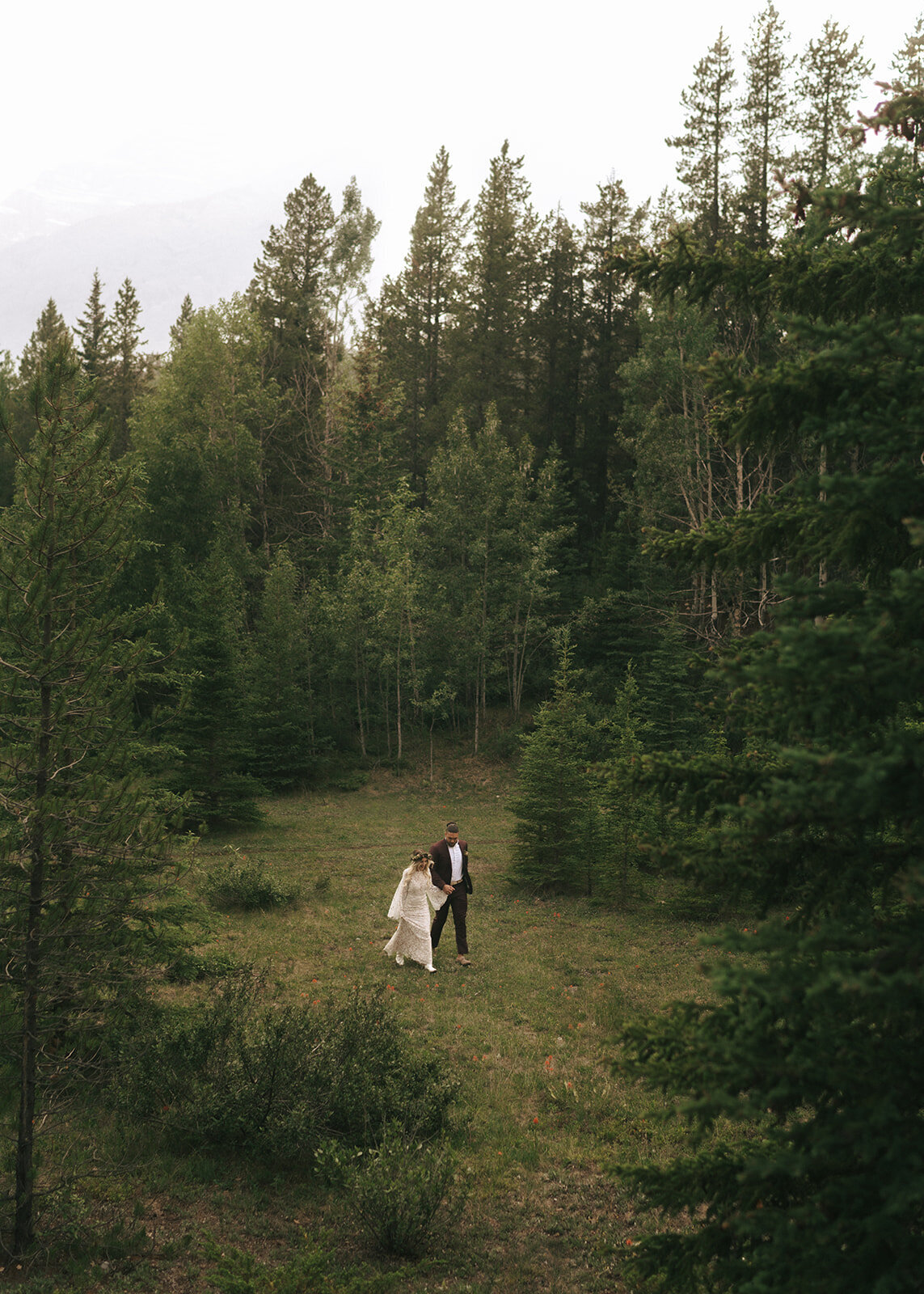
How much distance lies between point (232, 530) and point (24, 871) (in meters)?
33.6

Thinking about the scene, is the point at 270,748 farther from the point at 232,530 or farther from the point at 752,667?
the point at 752,667

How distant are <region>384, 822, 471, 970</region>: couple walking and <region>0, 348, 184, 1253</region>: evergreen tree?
608 centimetres

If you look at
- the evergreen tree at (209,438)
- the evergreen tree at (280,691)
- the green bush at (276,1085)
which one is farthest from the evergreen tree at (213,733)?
the green bush at (276,1085)

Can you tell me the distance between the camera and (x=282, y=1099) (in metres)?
7.05

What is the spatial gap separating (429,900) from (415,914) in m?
0.46

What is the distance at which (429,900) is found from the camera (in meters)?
12.8

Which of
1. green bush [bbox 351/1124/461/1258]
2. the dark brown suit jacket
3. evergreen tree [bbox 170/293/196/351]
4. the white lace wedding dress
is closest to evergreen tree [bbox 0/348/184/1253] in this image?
green bush [bbox 351/1124/461/1258]

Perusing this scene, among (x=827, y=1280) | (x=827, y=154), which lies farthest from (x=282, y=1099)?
(x=827, y=154)

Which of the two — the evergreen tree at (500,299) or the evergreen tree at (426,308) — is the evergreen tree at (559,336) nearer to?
the evergreen tree at (500,299)

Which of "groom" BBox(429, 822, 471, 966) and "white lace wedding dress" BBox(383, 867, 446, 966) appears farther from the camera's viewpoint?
"groom" BBox(429, 822, 471, 966)

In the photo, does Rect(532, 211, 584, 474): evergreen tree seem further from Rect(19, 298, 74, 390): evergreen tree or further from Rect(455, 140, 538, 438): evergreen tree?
Rect(19, 298, 74, 390): evergreen tree

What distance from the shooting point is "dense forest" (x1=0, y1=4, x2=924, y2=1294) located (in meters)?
3.42

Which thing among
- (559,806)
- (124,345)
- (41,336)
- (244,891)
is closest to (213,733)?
(244,891)

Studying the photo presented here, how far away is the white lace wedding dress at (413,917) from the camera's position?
1227cm
